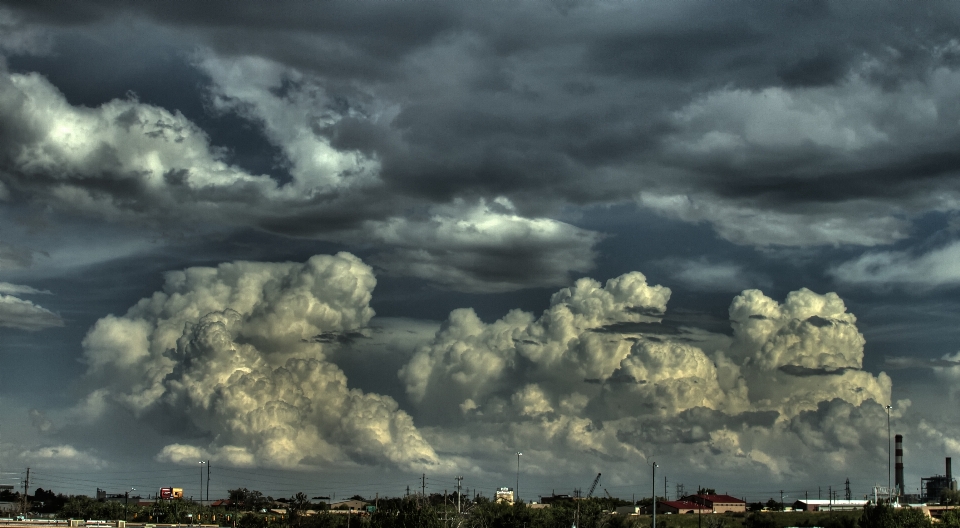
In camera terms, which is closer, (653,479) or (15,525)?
(15,525)

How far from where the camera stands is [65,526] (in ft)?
552

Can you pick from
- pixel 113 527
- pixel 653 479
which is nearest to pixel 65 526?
pixel 113 527

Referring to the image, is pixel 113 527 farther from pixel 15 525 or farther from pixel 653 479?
pixel 653 479

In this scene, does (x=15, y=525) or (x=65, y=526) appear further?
(x=65, y=526)

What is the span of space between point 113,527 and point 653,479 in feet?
329

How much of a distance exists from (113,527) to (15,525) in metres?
→ 27.1

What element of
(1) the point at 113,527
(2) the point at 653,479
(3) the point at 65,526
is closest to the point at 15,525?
(3) the point at 65,526

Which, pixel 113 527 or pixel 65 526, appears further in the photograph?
pixel 113 527

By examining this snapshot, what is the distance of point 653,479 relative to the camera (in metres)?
189

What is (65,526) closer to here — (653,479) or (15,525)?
(15,525)

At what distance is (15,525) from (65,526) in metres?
14.4

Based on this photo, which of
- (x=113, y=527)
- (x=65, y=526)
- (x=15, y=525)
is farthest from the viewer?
(x=113, y=527)

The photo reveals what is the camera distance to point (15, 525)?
155 metres

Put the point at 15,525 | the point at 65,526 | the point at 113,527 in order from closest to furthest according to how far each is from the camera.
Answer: the point at 15,525 < the point at 65,526 < the point at 113,527
